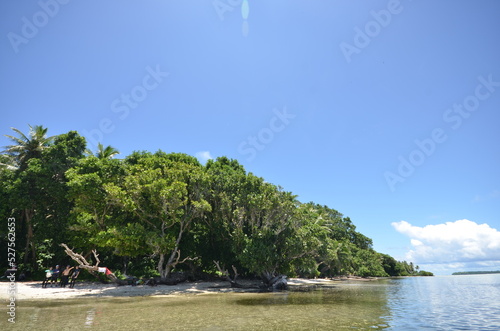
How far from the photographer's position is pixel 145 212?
27.6m

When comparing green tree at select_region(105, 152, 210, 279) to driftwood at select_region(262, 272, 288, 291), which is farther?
driftwood at select_region(262, 272, 288, 291)

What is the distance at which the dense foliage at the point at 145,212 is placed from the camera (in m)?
26.7

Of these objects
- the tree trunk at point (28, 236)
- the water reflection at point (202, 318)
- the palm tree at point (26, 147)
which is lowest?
the water reflection at point (202, 318)

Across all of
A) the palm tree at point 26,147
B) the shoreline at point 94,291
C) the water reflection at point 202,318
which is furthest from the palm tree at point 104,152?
the water reflection at point 202,318

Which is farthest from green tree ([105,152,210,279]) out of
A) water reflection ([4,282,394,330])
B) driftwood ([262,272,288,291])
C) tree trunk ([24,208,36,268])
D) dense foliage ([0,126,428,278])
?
tree trunk ([24,208,36,268])

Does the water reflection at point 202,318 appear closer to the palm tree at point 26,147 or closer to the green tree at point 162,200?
the green tree at point 162,200

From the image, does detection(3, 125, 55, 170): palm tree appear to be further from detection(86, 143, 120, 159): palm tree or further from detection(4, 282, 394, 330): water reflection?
detection(4, 282, 394, 330): water reflection

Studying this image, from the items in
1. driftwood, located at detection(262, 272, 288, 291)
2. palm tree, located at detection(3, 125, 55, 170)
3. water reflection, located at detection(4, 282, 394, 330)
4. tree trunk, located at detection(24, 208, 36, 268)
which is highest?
palm tree, located at detection(3, 125, 55, 170)

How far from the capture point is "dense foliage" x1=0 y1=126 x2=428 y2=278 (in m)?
26.7

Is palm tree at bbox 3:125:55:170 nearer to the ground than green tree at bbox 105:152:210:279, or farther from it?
farther from it

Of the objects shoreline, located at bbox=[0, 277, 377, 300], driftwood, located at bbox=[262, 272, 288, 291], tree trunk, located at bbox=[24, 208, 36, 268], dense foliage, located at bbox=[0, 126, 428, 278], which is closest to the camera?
shoreline, located at bbox=[0, 277, 377, 300]

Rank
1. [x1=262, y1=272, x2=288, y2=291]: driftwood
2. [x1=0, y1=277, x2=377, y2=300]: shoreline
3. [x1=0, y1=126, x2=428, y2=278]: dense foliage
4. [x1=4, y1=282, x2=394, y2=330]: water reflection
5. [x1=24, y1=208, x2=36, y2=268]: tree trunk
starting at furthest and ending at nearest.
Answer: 1. [x1=24, y1=208, x2=36, y2=268]: tree trunk
2. [x1=262, y1=272, x2=288, y2=291]: driftwood
3. [x1=0, y1=126, x2=428, y2=278]: dense foliage
4. [x1=0, y1=277, x2=377, y2=300]: shoreline
5. [x1=4, y1=282, x2=394, y2=330]: water reflection

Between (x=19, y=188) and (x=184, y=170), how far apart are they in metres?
16.2

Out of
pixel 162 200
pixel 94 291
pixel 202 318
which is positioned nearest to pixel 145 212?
pixel 162 200
